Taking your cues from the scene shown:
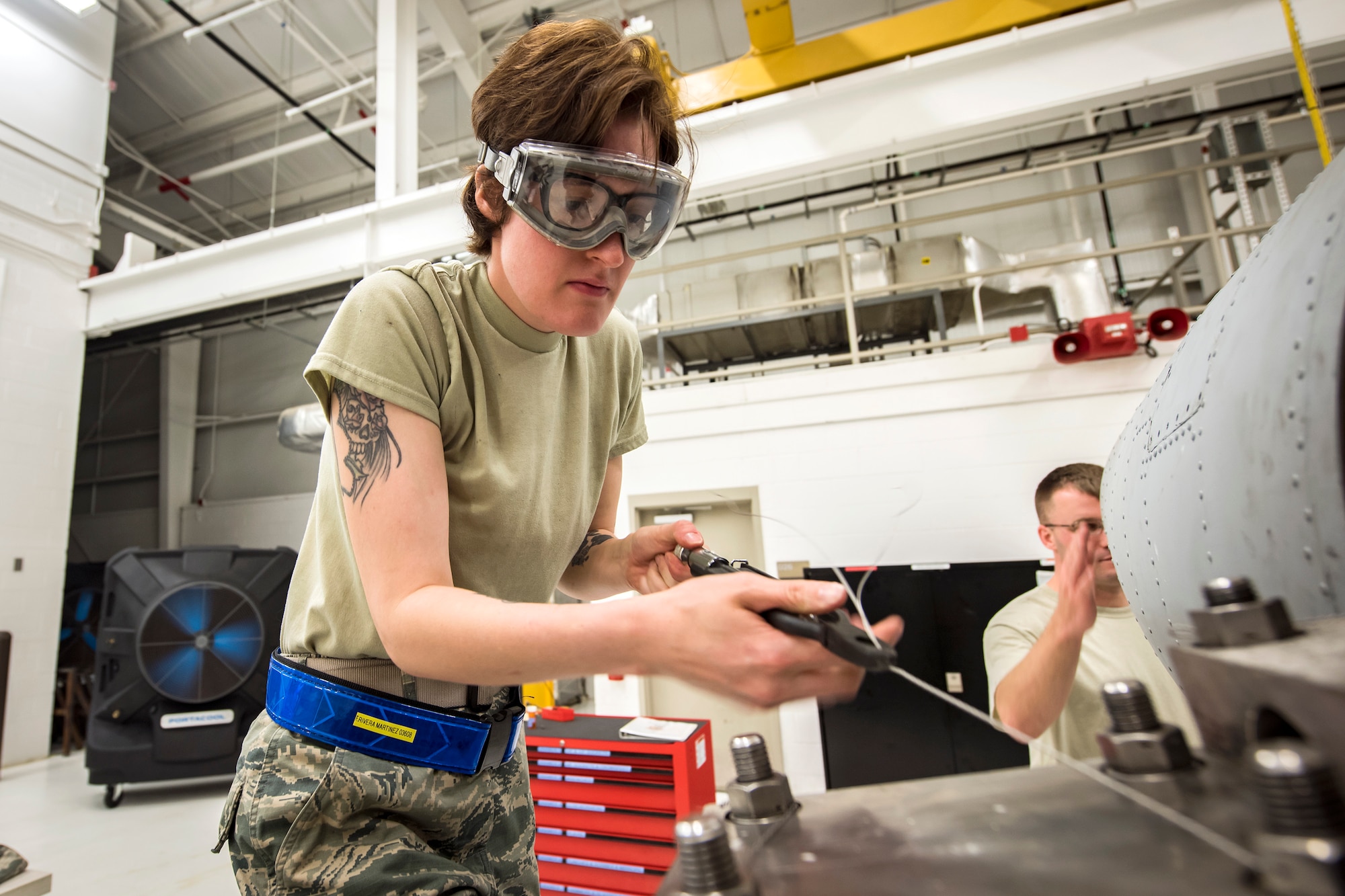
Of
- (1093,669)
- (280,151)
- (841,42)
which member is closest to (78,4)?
(280,151)

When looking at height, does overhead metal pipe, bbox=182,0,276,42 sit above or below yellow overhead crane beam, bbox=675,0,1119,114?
above

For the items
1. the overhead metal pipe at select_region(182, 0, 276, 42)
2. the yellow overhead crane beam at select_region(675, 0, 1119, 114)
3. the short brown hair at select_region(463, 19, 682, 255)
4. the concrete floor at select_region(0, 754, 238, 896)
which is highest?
the overhead metal pipe at select_region(182, 0, 276, 42)

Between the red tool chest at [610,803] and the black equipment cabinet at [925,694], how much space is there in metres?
0.81

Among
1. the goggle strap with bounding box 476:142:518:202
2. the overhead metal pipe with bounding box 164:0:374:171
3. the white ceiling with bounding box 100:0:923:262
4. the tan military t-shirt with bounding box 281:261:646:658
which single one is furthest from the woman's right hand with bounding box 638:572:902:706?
the overhead metal pipe with bounding box 164:0:374:171

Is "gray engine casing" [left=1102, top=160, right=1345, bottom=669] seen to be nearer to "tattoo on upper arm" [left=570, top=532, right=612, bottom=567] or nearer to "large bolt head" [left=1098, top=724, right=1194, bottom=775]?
"large bolt head" [left=1098, top=724, right=1194, bottom=775]

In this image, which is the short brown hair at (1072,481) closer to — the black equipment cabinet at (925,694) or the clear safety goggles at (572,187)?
the black equipment cabinet at (925,694)

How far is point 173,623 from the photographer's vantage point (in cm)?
372

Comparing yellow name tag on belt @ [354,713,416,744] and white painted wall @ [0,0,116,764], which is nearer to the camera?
yellow name tag on belt @ [354,713,416,744]

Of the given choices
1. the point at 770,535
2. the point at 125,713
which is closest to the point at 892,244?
the point at 770,535

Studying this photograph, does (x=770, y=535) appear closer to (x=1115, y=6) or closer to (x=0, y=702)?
(x=1115, y=6)

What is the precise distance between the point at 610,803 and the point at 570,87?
2.55 metres

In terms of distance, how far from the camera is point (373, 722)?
79 cm

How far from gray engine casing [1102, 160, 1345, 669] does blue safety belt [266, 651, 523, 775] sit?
783 millimetres

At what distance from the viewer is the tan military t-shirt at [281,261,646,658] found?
0.76 m
